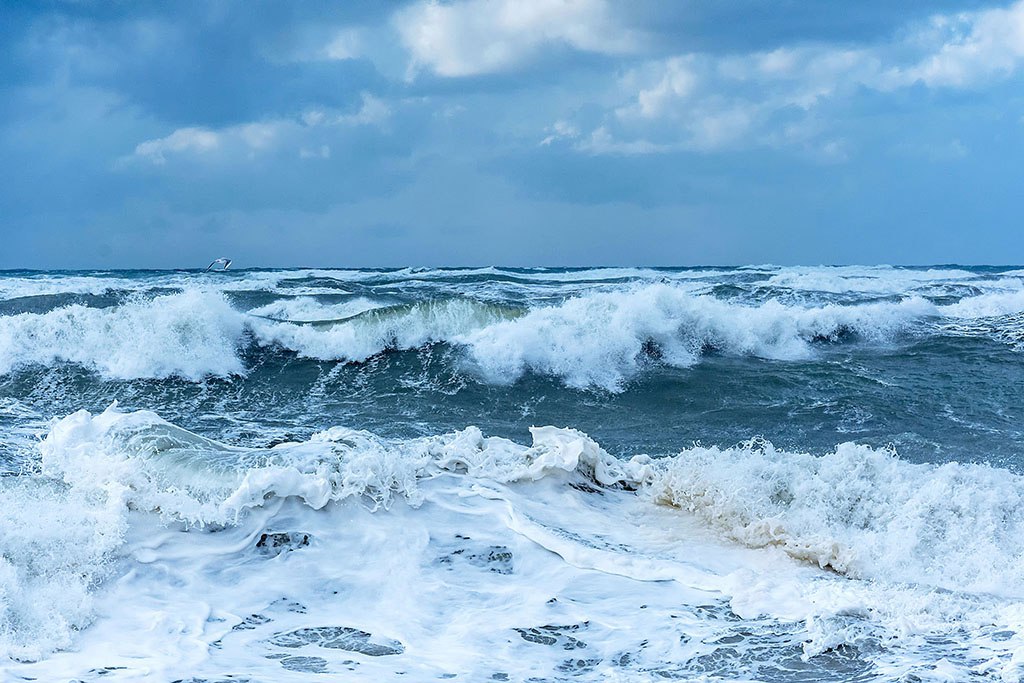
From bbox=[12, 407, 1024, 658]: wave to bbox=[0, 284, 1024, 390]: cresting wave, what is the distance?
5.25 m

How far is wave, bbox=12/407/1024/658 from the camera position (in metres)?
4.47

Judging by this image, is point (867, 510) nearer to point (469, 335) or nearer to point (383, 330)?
point (469, 335)

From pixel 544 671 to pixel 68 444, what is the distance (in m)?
4.21

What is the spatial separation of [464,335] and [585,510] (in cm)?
775

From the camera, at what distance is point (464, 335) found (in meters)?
13.5

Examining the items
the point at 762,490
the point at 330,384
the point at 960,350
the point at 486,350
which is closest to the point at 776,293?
the point at 960,350

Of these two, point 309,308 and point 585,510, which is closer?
point 585,510

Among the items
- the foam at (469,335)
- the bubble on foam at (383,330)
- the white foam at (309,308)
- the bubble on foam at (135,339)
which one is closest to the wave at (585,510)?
the foam at (469,335)

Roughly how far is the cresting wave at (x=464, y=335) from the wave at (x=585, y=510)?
5.25 m

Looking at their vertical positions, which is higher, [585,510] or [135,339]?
[135,339]

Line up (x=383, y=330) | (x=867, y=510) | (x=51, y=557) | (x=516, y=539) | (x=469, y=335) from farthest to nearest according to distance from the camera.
→ (x=383, y=330), (x=469, y=335), (x=867, y=510), (x=516, y=539), (x=51, y=557)

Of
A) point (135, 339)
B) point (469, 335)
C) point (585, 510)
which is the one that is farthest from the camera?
point (469, 335)

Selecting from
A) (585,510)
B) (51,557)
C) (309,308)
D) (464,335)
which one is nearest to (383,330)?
(464,335)

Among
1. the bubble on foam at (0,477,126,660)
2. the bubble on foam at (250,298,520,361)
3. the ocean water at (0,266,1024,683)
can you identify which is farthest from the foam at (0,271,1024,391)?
the bubble on foam at (0,477,126,660)
